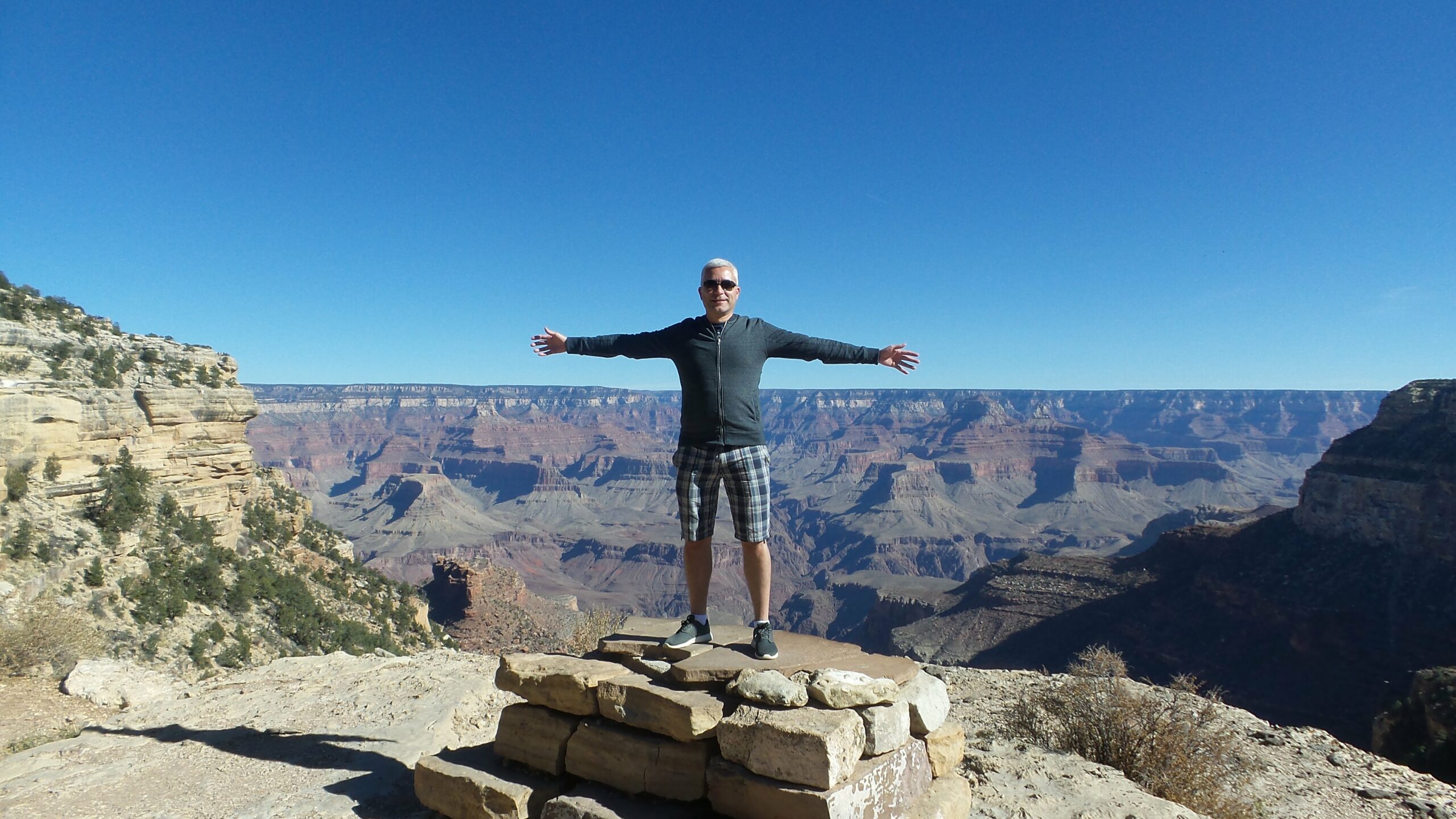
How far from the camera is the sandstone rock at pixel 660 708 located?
12.8 ft

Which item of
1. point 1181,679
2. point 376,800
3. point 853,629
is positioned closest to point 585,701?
point 376,800

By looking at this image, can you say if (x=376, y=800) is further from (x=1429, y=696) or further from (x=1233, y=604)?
(x=1233, y=604)

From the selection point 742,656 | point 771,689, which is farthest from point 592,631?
point 771,689

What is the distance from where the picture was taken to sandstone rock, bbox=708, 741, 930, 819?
3.48 metres

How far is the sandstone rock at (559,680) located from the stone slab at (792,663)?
587mm

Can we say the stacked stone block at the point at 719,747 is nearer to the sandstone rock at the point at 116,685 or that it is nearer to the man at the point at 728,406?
the man at the point at 728,406

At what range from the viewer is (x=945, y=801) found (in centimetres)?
424

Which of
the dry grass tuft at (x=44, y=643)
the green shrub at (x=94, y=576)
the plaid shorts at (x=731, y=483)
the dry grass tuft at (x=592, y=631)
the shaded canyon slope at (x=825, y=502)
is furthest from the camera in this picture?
the shaded canyon slope at (x=825, y=502)

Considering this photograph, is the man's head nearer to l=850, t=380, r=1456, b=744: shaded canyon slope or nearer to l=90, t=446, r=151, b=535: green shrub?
l=90, t=446, r=151, b=535: green shrub

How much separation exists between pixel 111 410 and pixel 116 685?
1299 centimetres

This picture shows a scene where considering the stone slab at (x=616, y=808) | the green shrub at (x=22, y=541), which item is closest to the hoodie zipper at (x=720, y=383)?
the stone slab at (x=616, y=808)

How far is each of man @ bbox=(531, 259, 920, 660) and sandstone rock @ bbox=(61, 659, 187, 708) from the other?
7243mm

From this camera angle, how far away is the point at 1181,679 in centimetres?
697

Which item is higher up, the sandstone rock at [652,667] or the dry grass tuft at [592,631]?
the sandstone rock at [652,667]
